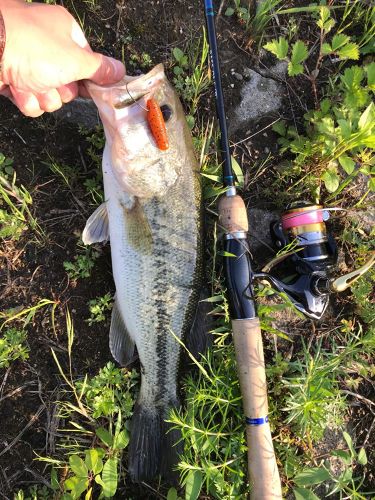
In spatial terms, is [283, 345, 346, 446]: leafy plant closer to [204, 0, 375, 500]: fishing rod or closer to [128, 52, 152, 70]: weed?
[204, 0, 375, 500]: fishing rod

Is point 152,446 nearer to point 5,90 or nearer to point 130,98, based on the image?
point 130,98

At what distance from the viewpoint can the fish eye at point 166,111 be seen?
102 inches

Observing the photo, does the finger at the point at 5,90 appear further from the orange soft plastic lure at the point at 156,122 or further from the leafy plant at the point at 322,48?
the leafy plant at the point at 322,48

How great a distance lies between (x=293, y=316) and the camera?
3.21 metres

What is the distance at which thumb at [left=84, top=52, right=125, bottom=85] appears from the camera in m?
2.49

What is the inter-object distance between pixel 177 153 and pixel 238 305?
101cm

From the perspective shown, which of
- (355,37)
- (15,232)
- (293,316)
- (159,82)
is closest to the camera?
(159,82)

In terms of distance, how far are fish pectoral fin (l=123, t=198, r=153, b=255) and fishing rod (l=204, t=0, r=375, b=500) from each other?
1.57 feet

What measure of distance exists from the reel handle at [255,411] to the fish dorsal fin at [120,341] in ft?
2.45

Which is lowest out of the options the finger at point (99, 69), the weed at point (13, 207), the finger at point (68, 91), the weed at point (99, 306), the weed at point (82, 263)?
the weed at point (99, 306)

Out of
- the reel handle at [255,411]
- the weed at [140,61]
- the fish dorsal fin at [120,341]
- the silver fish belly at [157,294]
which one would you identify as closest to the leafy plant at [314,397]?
the reel handle at [255,411]

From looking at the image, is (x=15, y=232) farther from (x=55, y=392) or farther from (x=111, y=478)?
(x=111, y=478)

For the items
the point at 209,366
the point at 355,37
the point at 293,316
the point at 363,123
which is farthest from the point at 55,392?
the point at 355,37

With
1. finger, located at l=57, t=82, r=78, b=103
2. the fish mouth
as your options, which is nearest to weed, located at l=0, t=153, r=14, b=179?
finger, located at l=57, t=82, r=78, b=103
